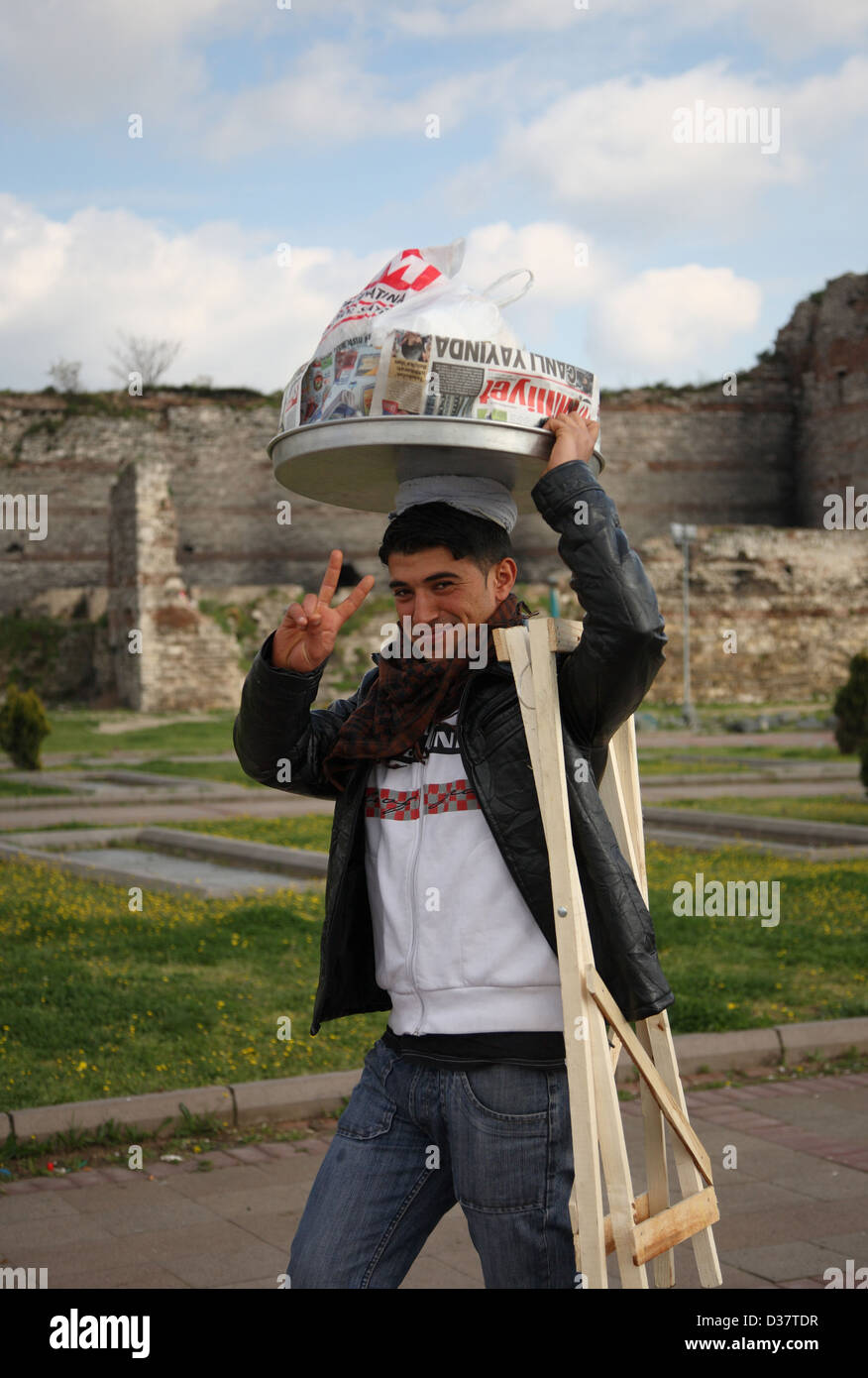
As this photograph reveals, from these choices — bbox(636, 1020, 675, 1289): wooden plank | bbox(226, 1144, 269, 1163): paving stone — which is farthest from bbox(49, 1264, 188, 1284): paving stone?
bbox(636, 1020, 675, 1289): wooden plank

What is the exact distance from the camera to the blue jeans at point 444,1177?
7.61 feet

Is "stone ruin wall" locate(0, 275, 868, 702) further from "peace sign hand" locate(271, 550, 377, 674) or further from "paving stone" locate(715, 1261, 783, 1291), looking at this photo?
"peace sign hand" locate(271, 550, 377, 674)

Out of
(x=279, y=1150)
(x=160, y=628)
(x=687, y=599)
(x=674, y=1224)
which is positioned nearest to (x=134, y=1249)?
(x=279, y=1150)

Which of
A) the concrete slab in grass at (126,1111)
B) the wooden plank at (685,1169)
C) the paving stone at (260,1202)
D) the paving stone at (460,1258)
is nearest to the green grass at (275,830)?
the concrete slab in grass at (126,1111)

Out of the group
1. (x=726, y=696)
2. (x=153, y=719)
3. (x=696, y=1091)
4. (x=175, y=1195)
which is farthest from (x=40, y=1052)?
(x=726, y=696)

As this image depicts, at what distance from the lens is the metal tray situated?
2408 millimetres

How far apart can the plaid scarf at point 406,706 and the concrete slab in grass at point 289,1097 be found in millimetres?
2930

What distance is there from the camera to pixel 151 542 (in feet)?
108

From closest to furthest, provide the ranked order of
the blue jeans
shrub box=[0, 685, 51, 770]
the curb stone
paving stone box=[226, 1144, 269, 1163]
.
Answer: the blue jeans → paving stone box=[226, 1144, 269, 1163] → the curb stone → shrub box=[0, 685, 51, 770]

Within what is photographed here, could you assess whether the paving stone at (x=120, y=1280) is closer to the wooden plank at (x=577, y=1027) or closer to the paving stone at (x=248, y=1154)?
the paving stone at (x=248, y=1154)

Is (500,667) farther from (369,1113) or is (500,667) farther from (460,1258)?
(460,1258)

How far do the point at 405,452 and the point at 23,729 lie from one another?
52.2 feet

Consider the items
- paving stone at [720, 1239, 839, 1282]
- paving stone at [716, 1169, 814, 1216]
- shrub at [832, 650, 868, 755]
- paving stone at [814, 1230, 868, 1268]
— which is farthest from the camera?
shrub at [832, 650, 868, 755]

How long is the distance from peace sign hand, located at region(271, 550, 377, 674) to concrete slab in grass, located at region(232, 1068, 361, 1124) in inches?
116
